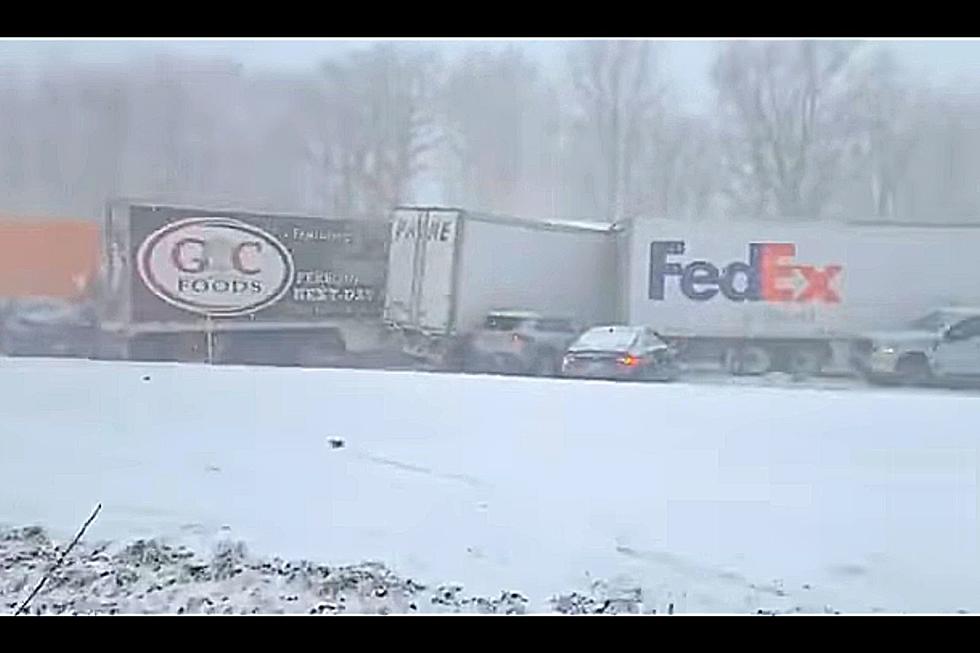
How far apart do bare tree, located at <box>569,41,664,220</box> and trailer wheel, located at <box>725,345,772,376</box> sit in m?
0.52

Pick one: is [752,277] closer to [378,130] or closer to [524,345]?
[524,345]

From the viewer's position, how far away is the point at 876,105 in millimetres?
3654

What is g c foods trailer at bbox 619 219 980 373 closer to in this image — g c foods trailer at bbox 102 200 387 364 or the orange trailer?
g c foods trailer at bbox 102 200 387 364

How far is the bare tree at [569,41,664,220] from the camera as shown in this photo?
3.66 meters

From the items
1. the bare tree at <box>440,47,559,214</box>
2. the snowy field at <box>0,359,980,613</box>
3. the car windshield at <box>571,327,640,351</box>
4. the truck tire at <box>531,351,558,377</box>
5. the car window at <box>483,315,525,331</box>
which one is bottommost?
the snowy field at <box>0,359,980,613</box>

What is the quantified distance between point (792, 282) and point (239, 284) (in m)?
1.56

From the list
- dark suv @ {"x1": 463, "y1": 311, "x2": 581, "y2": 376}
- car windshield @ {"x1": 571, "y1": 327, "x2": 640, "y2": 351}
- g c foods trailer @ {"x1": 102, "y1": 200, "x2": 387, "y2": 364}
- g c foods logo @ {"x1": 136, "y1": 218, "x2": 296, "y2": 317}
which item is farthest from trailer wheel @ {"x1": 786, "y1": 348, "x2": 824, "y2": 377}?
g c foods logo @ {"x1": 136, "y1": 218, "x2": 296, "y2": 317}

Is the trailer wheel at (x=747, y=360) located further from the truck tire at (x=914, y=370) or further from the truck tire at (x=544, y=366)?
the truck tire at (x=544, y=366)

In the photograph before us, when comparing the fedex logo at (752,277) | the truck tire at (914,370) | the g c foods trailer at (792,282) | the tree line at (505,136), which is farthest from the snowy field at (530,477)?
the tree line at (505,136)

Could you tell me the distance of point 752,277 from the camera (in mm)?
4000

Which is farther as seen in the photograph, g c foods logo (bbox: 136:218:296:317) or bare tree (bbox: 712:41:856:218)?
g c foods logo (bbox: 136:218:296:317)

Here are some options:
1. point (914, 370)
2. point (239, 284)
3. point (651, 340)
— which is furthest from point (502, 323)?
point (914, 370)

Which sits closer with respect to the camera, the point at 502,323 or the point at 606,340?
the point at 606,340

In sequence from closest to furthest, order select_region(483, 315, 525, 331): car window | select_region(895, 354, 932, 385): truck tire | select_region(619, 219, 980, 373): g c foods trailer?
select_region(895, 354, 932, 385): truck tire < select_region(619, 219, 980, 373): g c foods trailer < select_region(483, 315, 525, 331): car window
